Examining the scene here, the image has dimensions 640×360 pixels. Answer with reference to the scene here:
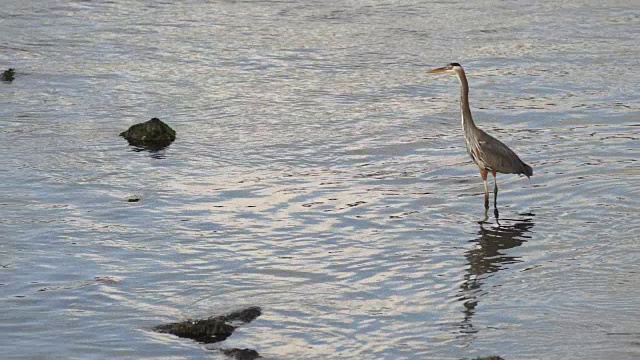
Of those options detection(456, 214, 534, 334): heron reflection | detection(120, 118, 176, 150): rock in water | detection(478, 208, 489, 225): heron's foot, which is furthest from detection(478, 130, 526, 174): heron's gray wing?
detection(120, 118, 176, 150): rock in water

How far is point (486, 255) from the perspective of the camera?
1251cm

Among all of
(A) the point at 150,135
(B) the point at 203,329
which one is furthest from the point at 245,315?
(A) the point at 150,135

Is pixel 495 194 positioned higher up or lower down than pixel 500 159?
lower down

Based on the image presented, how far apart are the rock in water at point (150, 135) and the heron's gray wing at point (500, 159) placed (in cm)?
470

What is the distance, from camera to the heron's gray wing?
14594mm

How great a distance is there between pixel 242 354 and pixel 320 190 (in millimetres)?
5796

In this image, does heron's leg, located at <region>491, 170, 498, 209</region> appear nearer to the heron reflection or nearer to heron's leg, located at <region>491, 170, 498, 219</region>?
heron's leg, located at <region>491, 170, 498, 219</region>

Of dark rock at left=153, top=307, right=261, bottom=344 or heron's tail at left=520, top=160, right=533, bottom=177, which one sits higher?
heron's tail at left=520, top=160, right=533, bottom=177

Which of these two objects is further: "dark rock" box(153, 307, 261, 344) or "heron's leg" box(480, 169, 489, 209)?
"heron's leg" box(480, 169, 489, 209)

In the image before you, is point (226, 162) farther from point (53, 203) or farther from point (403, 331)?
point (403, 331)

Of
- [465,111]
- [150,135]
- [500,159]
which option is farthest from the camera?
[150,135]

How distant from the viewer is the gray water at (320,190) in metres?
10.3

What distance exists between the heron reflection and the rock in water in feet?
17.5

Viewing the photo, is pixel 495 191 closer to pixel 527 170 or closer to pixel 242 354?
pixel 527 170
